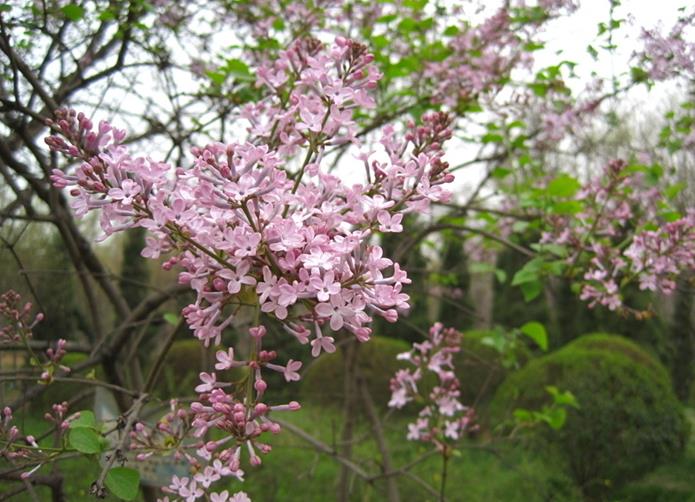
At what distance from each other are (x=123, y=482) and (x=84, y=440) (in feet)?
0.49

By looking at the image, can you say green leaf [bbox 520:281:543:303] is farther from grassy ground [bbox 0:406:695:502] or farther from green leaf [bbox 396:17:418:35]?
grassy ground [bbox 0:406:695:502]

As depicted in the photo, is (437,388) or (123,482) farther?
(437,388)

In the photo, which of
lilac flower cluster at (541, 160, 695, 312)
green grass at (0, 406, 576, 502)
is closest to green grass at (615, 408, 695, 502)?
green grass at (0, 406, 576, 502)

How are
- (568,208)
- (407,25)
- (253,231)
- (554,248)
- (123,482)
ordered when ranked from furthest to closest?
A: (407,25) < (568,208) < (554,248) < (123,482) < (253,231)

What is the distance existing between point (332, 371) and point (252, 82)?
879 centimetres

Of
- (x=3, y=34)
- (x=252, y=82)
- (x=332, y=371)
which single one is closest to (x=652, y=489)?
(x=252, y=82)

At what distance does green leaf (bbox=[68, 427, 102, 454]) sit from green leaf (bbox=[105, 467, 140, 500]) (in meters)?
0.08

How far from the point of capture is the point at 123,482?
1176 mm

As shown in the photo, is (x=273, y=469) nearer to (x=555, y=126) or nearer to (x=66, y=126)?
(x=555, y=126)

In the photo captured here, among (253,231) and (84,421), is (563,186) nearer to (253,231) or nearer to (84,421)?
(253,231)

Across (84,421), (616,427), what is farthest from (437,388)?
(616,427)

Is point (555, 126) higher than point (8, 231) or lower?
higher

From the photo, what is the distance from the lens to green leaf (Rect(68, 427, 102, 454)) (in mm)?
1228

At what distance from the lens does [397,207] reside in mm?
1209
